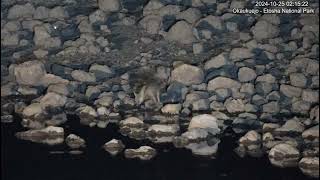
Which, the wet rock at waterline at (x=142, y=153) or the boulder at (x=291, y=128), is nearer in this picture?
the wet rock at waterline at (x=142, y=153)

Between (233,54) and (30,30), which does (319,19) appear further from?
(30,30)

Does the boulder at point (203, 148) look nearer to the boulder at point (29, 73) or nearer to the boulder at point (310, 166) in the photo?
the boulder at point (310, 166)

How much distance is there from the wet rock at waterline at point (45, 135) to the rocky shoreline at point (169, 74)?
Answer: 0.02 metres

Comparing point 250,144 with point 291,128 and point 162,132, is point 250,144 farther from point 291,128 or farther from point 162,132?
point 162,132

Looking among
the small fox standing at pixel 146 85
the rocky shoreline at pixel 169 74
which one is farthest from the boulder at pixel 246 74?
the small fox standing at pixel 146 85

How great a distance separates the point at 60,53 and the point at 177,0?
9.40 ft

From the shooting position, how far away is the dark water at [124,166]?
8289mm

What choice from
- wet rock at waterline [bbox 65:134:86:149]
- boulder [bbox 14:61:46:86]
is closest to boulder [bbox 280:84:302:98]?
wet rock at waterline [bbox 65:134:86:149]

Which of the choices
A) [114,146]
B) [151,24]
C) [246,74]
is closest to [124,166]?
[114,146]

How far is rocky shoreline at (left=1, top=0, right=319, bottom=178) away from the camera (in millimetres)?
9062

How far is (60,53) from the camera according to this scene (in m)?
11.2

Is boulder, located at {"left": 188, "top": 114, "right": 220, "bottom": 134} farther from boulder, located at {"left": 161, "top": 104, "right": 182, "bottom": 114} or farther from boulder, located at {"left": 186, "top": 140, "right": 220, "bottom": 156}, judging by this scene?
boulder, located at {"left": 161, "top": 104, "right": 182, "bottom": 114}

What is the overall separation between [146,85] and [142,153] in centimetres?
170

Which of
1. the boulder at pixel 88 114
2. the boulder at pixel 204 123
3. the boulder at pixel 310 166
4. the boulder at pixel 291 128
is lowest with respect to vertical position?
the boulder at pixel 310 166
